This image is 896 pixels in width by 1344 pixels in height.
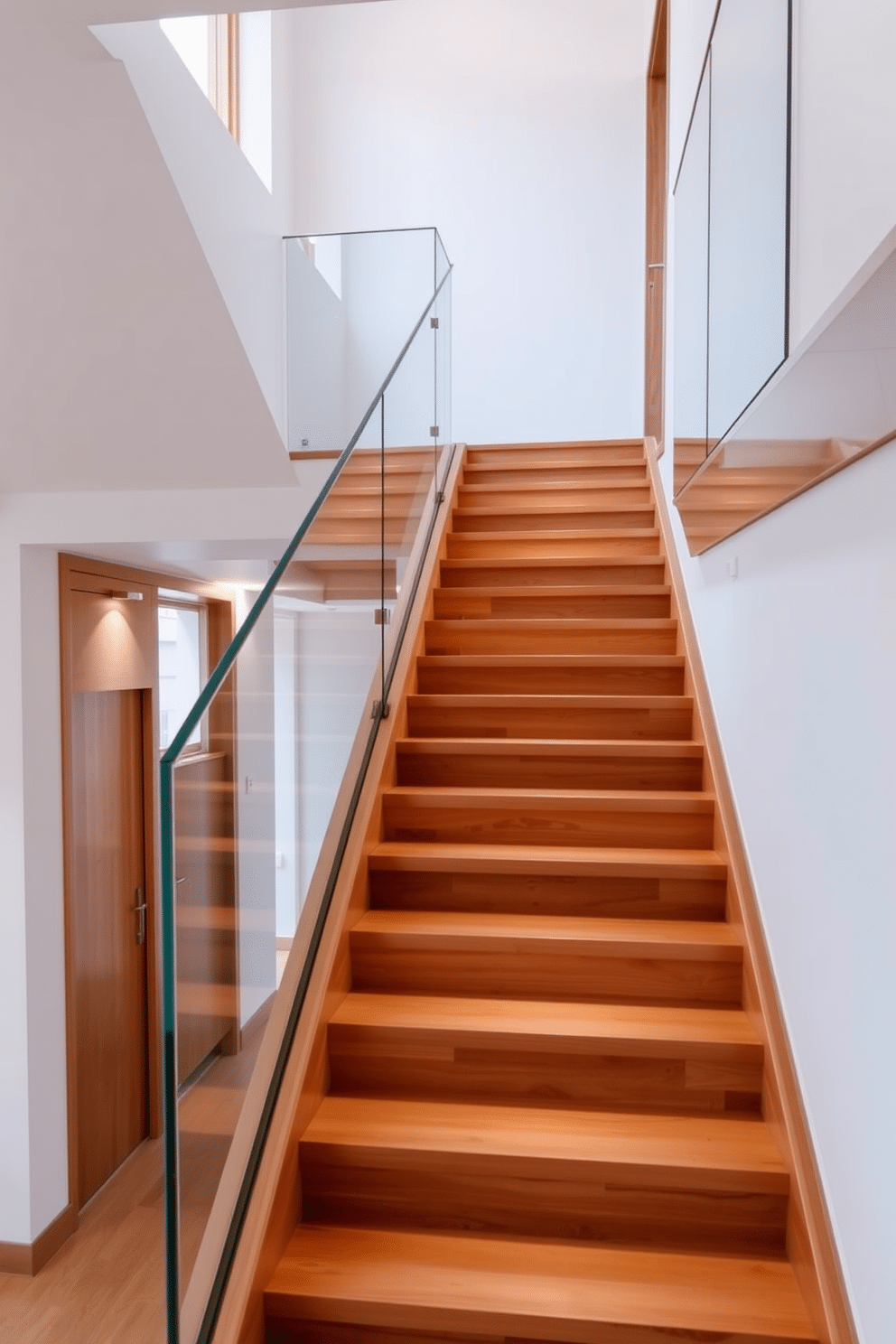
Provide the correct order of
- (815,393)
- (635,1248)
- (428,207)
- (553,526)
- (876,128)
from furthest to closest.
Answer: (428,207)
(553,526)
(635,1248)
(815,393)
(876,128)

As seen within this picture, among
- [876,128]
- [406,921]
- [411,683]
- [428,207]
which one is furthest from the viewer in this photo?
[428,207]

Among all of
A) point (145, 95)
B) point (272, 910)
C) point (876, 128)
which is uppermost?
point (145, 95)

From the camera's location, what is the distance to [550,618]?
367cm

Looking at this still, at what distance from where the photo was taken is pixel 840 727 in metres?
1.58

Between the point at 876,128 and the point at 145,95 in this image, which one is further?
the point at 145,95

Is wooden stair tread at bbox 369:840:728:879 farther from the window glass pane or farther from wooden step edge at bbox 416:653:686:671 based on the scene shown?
the window glass pane

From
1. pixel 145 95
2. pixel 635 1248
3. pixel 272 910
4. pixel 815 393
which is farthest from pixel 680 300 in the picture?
pixel 635 1248

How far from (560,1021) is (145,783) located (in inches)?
135

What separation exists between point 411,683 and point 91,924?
2.18m

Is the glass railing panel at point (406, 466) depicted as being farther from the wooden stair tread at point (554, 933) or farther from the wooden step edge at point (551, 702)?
the wooden stair tread at point (554, 933)

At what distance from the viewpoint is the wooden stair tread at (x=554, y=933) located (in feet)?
7.59

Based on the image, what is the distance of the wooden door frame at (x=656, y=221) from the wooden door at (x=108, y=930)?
297 cm

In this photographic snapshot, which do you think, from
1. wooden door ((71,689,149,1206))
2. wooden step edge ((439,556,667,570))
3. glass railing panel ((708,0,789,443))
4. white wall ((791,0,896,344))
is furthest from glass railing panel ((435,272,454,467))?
white wall ((791,0,896,344))

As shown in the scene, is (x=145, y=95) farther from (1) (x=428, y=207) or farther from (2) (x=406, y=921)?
(1) (x=428, y=207)
